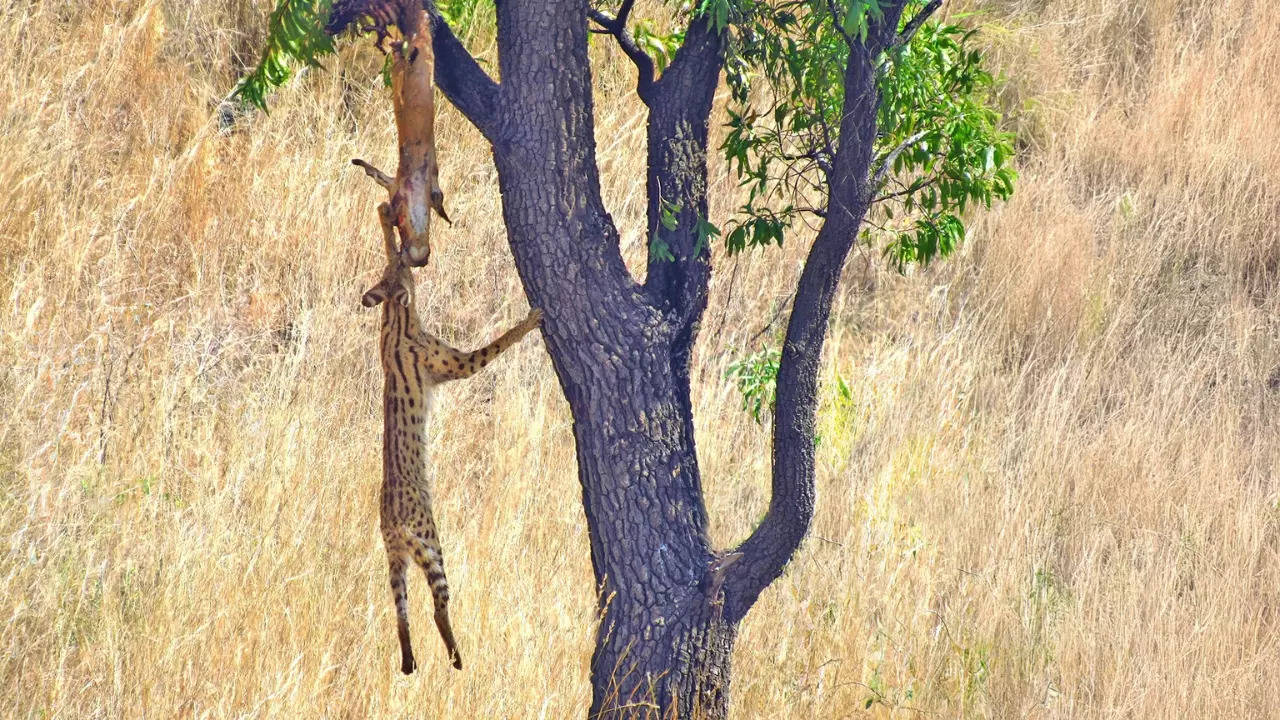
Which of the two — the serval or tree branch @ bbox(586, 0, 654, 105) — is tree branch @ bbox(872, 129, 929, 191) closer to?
tree branch @ bbox(586, 0, 654, 105)

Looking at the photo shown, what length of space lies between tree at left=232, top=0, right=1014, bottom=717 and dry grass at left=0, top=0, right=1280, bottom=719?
0.56m

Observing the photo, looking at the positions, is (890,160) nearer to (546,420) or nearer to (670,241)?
(670,241)

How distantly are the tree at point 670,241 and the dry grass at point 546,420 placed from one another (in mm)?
561

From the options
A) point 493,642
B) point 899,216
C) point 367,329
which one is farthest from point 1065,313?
point 493,642

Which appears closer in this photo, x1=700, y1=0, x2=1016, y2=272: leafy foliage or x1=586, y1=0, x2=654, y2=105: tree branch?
x1=700, y1=0, x2=1016, y2=272: leafy foliage

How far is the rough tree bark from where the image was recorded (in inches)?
116

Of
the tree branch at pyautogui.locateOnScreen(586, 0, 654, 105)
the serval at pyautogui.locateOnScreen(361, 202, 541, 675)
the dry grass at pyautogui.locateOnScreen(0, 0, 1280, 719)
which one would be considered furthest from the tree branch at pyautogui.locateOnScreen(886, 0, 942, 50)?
the dry grass at pyautogui.locateOnScreen(0, 0, 1280, 719)

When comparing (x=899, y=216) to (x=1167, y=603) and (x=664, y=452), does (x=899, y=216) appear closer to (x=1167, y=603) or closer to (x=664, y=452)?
(x=1167, y=603)

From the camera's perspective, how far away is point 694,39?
3092 mm

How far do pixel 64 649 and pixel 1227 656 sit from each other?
3.43 m

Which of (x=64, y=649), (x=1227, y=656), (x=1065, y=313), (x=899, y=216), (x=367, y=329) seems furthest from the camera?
(x=899, y=216)

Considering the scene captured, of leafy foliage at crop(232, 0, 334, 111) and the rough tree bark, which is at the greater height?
leafy foliage at crop(232, 0, 334, 111)

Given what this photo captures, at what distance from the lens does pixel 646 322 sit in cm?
307

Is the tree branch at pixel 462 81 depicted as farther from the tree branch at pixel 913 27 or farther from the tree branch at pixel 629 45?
the tree branch at pixel 913 27
